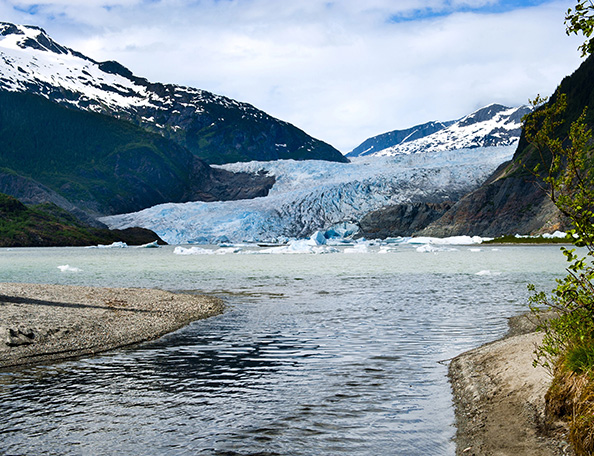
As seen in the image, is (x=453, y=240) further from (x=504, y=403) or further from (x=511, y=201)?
(x=504, y=403)

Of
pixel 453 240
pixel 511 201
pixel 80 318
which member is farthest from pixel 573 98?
pixel 80 318

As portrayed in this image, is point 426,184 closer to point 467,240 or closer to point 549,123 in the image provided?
point 467,240

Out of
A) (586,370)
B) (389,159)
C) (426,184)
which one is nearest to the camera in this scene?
(586,370)

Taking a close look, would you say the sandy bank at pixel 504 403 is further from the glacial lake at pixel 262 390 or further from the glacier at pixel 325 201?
the glacier at pixel 325 201

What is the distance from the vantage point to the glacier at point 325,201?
4604 inches

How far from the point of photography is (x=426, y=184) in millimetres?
133000

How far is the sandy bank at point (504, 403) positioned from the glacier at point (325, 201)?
337ft

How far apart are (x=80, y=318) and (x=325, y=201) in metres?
103

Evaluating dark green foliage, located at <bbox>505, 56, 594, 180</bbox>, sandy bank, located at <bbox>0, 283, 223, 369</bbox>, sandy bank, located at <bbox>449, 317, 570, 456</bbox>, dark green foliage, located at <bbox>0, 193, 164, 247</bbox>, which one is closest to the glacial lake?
sandy bank, located at <bbox>449, 317, 570, 456</bbox>

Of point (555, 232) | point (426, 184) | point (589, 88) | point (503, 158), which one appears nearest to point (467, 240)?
point (555, 232)

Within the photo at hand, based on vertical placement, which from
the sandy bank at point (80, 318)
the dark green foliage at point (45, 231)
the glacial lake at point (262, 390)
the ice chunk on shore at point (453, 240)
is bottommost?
the glacial lake at point (262, 390)

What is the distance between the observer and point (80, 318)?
18031mm

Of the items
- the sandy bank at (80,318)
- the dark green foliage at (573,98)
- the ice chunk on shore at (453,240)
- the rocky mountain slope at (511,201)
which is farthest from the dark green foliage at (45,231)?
the sandy bank at (80,318)

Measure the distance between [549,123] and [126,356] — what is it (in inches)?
446
